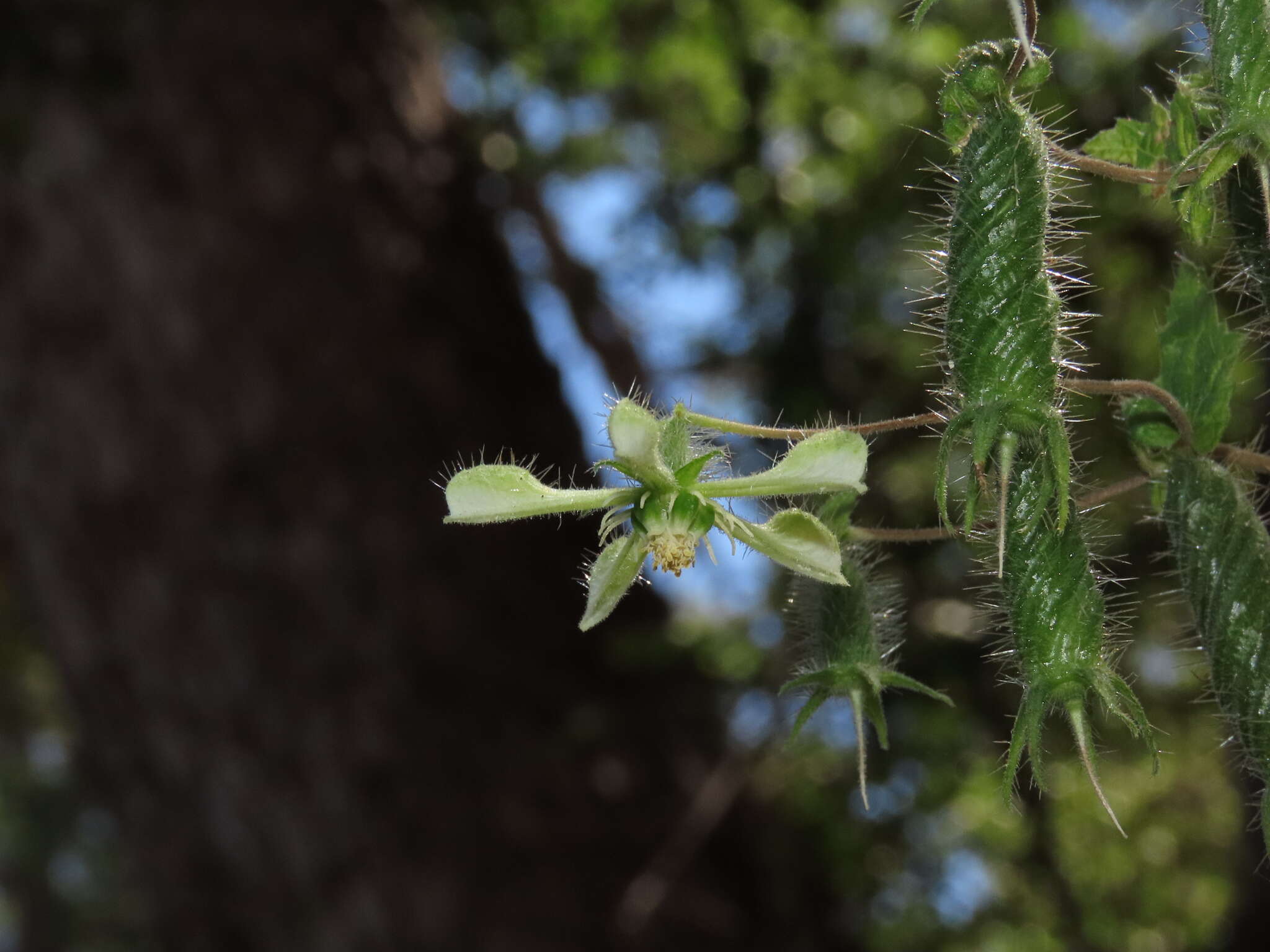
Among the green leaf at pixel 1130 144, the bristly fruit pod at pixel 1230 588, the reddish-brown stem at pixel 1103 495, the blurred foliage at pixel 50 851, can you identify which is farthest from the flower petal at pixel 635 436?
the blurred foliage at pixel 50 851

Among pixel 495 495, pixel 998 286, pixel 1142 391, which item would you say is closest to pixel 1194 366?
pixel 1142 391

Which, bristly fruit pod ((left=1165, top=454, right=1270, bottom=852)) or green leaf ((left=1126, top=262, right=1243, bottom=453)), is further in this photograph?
green leaf ((left=1126, top=262, right=1243, bottom=453))

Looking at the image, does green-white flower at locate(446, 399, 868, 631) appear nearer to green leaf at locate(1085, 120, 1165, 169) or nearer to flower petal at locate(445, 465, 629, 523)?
flower petal at locate(445, 465, 629, 523)

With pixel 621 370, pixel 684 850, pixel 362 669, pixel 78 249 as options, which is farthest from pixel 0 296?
pixel 684 850

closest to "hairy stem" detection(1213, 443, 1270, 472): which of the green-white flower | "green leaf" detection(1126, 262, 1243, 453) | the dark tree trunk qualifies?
"green leaf" detection(1126, 262, 1243, 453)

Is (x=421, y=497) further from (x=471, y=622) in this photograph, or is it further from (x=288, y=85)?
(x=288, y=85)

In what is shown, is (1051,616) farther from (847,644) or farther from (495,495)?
(495,495)

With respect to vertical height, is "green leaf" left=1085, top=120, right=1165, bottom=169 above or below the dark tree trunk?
below
